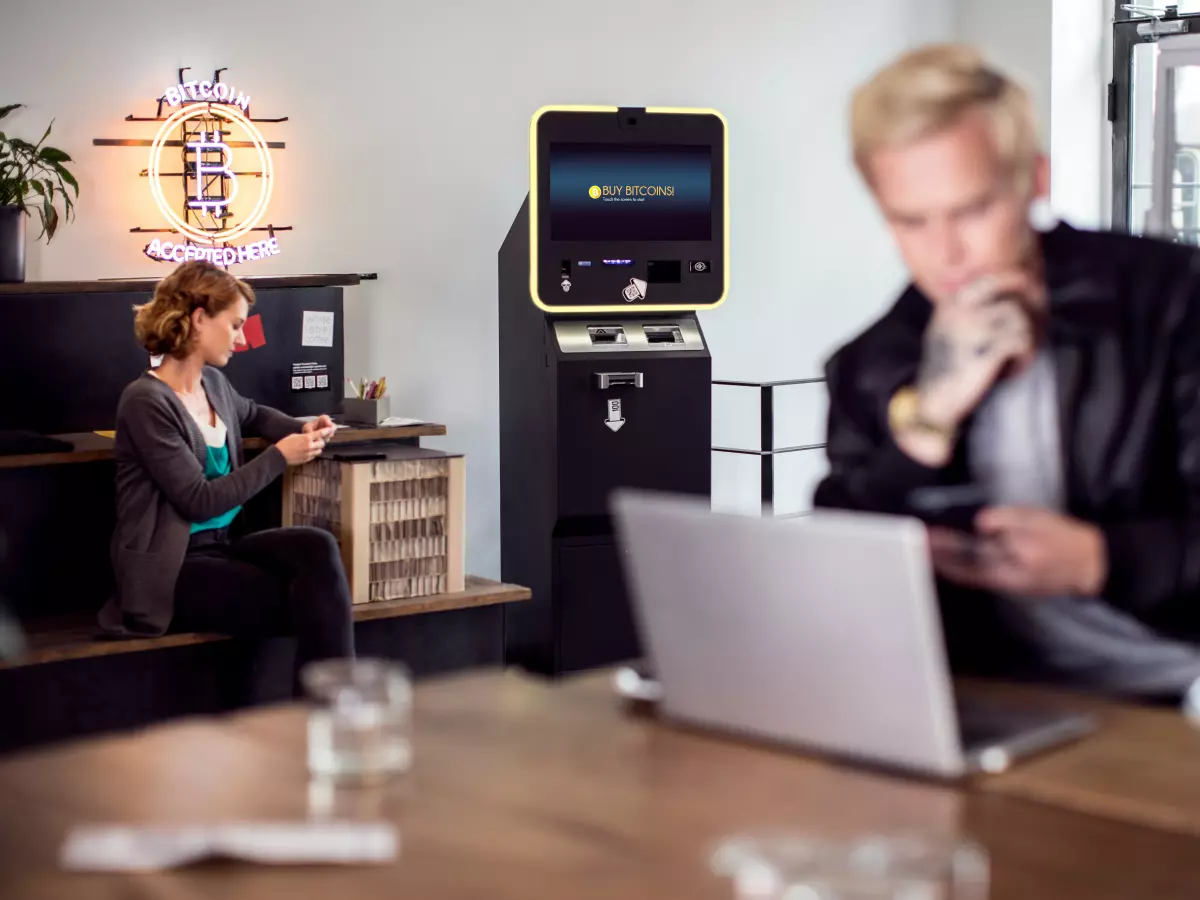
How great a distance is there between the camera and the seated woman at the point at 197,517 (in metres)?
4.06

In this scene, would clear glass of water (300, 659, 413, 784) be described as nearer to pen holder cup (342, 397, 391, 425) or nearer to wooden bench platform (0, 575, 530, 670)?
wooden bench platform (0, 575, 530, 670)

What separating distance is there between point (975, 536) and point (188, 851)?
1.39 metres

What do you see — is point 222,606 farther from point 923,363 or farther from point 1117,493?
point 1117,493

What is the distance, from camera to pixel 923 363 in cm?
263

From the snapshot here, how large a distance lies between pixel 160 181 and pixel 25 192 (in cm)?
60

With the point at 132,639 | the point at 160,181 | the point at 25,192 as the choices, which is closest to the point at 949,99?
the point at 132,639

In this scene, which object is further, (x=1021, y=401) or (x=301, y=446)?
Result: (x=301, y=446)

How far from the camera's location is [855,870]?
124cm

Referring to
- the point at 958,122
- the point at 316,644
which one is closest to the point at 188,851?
the point at 958,122

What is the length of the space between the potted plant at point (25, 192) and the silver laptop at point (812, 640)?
3.11m

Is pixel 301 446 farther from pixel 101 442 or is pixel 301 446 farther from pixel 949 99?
pixel 949 99

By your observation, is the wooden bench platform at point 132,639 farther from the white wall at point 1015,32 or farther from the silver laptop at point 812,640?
the white wall at point 1015,32

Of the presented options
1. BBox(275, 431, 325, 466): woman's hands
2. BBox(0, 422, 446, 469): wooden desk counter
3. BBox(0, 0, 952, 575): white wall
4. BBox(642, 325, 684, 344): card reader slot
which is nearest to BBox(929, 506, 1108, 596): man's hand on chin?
BBox(275, 431, 325, 466): woman's hands

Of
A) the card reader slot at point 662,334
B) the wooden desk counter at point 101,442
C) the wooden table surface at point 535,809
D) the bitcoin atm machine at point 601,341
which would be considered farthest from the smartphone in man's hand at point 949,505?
the card reader slot at point 662,334
